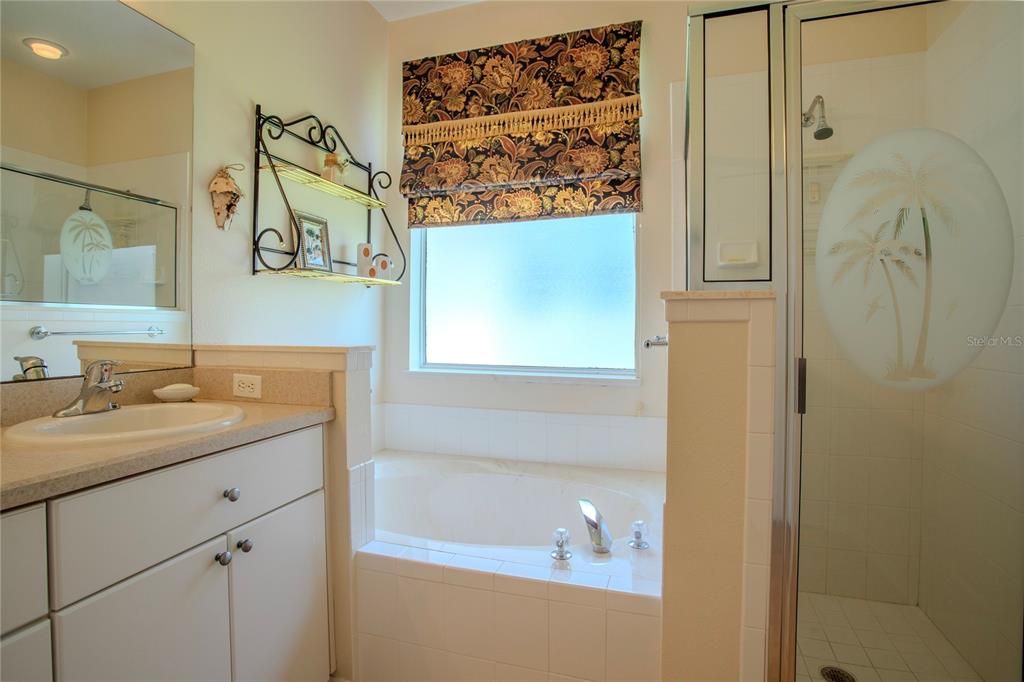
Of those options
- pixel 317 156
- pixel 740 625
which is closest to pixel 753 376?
pixel 740 625

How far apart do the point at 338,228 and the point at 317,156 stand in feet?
1.12

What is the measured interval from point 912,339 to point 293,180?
2.26 m

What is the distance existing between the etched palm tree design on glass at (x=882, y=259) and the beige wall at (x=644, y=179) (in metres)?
1.11

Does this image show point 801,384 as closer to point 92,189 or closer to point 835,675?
point 835,675

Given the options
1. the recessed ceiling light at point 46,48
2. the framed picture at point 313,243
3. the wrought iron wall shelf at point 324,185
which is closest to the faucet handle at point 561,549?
the framed picture at point 313,243

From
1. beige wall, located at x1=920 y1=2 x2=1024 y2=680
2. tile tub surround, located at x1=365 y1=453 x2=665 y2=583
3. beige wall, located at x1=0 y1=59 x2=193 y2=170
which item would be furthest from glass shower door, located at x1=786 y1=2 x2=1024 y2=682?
beige wall, located at x1=0 y1=59 x2=193 y2=170

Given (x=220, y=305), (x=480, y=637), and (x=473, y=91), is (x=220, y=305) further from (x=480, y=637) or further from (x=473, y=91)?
(x=473, y=91)

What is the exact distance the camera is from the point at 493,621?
4.28 ft

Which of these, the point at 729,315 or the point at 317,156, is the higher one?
the point at 317,156

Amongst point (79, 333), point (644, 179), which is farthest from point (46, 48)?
point (644, 179)

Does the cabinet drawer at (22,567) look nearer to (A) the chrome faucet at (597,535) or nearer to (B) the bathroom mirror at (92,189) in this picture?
(B) the bathroom mirror at (92,189)

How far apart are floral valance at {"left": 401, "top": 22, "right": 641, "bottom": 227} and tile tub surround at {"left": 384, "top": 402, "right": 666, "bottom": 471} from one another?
3.36 feet

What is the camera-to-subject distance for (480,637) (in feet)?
4.32

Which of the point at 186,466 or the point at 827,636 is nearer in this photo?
the point at 186,466
